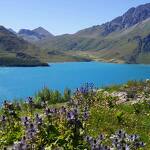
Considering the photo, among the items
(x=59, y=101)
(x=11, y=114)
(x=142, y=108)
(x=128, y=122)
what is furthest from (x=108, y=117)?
(x=59, y=101)

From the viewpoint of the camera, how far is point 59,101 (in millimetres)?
31875

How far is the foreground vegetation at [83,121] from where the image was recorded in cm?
1160

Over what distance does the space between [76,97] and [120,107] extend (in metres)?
2.92

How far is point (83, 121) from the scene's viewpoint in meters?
16.5

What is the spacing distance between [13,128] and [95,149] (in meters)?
6.62

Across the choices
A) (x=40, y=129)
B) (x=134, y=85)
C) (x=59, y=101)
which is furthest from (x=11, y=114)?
(x=134, y=85)

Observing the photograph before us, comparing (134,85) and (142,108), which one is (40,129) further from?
(134,85)

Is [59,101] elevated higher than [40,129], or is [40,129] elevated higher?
[40,129]

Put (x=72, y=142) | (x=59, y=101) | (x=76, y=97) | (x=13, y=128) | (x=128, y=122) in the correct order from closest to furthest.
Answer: (x=72, y=142) < (x=13, y=128) < (x=128, y=122) < (x=76, y=97) < (x=59, y=101)

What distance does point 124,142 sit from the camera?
11.8 m

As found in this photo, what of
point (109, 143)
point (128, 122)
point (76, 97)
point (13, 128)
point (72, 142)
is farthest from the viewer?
point (76, 97)

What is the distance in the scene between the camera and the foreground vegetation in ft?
38.1

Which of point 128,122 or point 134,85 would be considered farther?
point 134,85

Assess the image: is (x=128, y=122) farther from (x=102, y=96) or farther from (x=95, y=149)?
(x=95, y=149)
